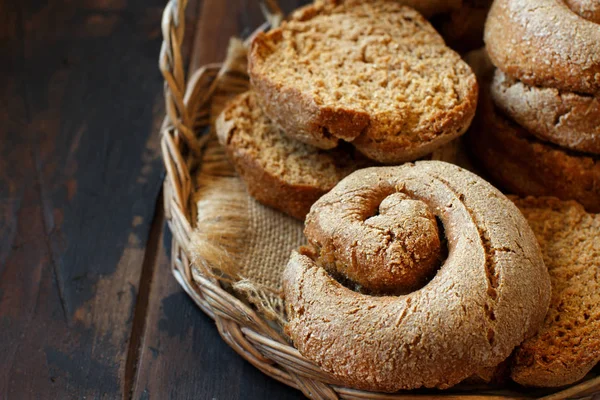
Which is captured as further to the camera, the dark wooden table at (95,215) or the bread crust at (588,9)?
the dark wooden table at (95,215)

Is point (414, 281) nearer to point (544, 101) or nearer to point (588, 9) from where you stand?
point (544, 101)

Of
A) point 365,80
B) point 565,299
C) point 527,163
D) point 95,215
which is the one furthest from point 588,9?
point 95,215

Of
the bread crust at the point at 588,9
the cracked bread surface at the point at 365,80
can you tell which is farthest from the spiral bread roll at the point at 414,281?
the bread crust at the point at 588,9

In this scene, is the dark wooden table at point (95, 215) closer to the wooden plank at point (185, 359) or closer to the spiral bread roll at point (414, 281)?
the wooden plank at point (185, 359)

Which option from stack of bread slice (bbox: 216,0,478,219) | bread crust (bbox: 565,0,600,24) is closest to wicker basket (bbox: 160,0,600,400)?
stack of bread slice (bbox: 216,0,478,219)

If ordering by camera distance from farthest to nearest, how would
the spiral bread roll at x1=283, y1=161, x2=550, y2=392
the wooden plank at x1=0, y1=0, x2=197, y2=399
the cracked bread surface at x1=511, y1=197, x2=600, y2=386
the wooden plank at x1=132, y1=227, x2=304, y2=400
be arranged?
the wooden plank at x1=0, y1=0, x2=197, y2=399, the wooden plank at x1=132, y1=227, x2=304, y2=400, the cracked bread surface at x1=511, y1=197, x2=600, y2=386, the spiral bread roll at x1=283, y1=161, x2=550, y2=392

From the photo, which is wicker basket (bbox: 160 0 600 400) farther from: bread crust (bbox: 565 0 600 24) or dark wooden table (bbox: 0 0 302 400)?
bread crust (bbox: 565 0 600 24)

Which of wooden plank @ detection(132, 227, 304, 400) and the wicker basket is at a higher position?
the wicker basket
